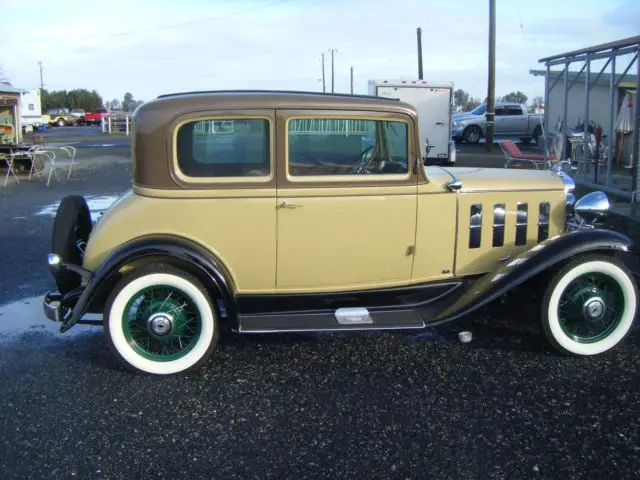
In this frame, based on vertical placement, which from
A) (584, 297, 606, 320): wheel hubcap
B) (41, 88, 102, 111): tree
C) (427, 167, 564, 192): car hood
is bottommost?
(584, 297, 606, 320): wheel hubcap

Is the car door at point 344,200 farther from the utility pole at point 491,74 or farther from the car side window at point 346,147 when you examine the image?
the utility pole at point 491,74

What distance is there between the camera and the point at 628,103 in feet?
46.3

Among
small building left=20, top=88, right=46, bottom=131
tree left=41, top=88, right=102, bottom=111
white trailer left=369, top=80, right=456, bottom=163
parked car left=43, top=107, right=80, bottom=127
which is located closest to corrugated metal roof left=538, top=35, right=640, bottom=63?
white trailer left=369, top=80, right=456, bottom=163

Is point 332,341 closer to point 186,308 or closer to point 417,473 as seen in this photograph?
point 186,308

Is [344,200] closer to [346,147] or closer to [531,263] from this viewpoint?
[346,147]

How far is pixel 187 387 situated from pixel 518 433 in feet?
6.46

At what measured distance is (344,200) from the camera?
418cm

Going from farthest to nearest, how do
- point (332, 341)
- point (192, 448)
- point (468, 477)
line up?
point (332, 341) → point (192, 448) → point (468, 477)

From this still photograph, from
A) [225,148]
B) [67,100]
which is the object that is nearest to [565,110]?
[225,148]

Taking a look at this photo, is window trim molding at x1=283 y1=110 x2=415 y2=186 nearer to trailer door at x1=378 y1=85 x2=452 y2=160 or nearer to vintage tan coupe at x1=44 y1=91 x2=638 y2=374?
vintage tan coupe at x1=44 y1=91 x2=638 y2=374

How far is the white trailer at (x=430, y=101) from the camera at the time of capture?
666 inches

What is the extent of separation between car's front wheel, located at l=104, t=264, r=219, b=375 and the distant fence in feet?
127

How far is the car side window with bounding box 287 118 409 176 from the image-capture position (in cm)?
418

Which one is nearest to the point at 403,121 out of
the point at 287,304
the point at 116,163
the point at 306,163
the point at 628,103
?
the point at 306,163
